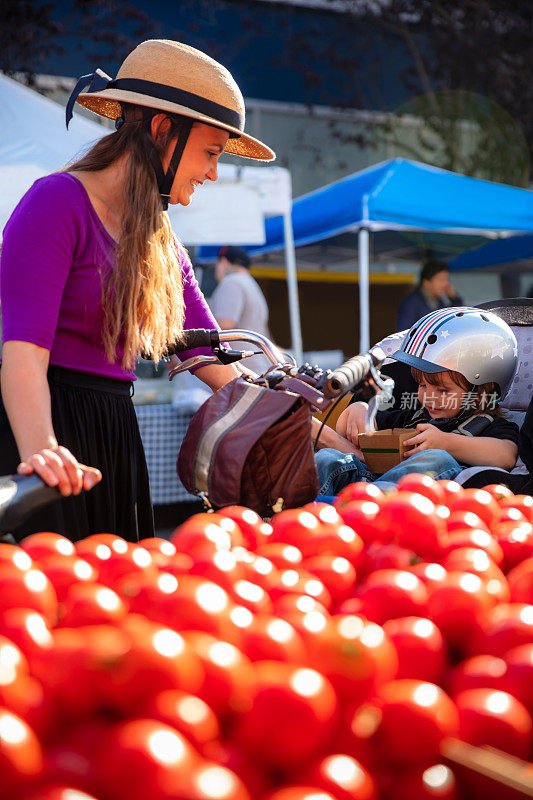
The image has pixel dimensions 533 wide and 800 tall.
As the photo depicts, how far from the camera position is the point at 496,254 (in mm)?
12258

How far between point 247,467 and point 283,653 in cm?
105

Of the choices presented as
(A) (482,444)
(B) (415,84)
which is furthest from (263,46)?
(A) (482,444)

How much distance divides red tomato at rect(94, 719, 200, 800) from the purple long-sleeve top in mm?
1314

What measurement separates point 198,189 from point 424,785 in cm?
683

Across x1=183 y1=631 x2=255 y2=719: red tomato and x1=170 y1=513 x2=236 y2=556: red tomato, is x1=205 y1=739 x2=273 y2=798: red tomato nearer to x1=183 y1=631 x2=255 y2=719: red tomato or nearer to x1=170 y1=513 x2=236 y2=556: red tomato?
x1=183 y1=631 x2=255 y2=719: red tomato

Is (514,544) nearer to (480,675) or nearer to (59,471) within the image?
(480,675)

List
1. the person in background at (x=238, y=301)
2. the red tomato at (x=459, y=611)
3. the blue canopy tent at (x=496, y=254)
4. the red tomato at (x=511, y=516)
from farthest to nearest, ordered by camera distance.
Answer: the blue canopy tent at (x=496, y=254), the person in background at (x=238, y=301), the red tomato at (x=511, y=516), the red tomato at (x=459, y=611)

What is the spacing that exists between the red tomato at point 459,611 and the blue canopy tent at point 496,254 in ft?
36.3

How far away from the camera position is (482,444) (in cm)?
299

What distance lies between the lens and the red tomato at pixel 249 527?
1.61 meters

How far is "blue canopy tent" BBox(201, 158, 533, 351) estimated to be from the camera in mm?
8906

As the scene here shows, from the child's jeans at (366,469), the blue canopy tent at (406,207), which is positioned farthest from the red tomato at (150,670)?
the blue canopy tent at (406,207)

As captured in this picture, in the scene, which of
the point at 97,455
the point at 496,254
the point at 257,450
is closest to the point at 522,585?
the point at 257,450

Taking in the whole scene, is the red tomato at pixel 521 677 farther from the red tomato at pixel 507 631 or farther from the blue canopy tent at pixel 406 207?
the blue canopy tent at pixel 406 207
